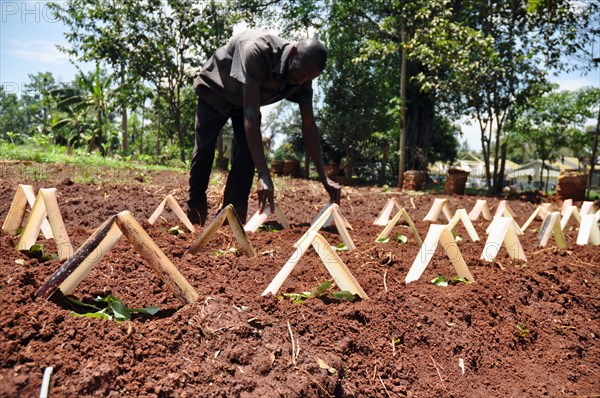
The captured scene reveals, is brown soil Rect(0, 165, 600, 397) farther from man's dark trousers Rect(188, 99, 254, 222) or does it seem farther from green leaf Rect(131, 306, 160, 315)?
man's dark trousers Rect(188, 99, 254, 222)

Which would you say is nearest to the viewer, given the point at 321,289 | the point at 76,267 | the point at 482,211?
the point at 76,267

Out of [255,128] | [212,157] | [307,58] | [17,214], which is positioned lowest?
[17,214]

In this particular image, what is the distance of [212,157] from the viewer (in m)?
3.81

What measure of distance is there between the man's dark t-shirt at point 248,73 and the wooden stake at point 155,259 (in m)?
1.63

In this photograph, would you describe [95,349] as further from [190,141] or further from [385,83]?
[190,141]

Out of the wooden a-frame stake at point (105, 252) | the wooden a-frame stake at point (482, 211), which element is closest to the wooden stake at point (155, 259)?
the wooden a-frame stake at point (105, 252)

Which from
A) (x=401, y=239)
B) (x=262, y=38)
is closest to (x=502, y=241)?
(x=401, y=239)

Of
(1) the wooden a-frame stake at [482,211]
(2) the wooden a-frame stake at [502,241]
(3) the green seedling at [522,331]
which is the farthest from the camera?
A: (1) the wooden a-frame stake at [482,211]

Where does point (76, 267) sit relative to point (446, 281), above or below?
above

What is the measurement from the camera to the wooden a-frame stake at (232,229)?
2.56 m

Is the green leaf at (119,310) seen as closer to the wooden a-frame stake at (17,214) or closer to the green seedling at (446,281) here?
the wooden a-frame stake at (17,214)

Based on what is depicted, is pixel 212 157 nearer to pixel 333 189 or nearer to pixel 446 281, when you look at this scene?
pixel 333 189

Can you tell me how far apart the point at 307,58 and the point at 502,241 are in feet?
5.66

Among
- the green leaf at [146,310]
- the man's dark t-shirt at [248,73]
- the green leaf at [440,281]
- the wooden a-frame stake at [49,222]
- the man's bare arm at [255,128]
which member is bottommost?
the green leaf at [440,281]
